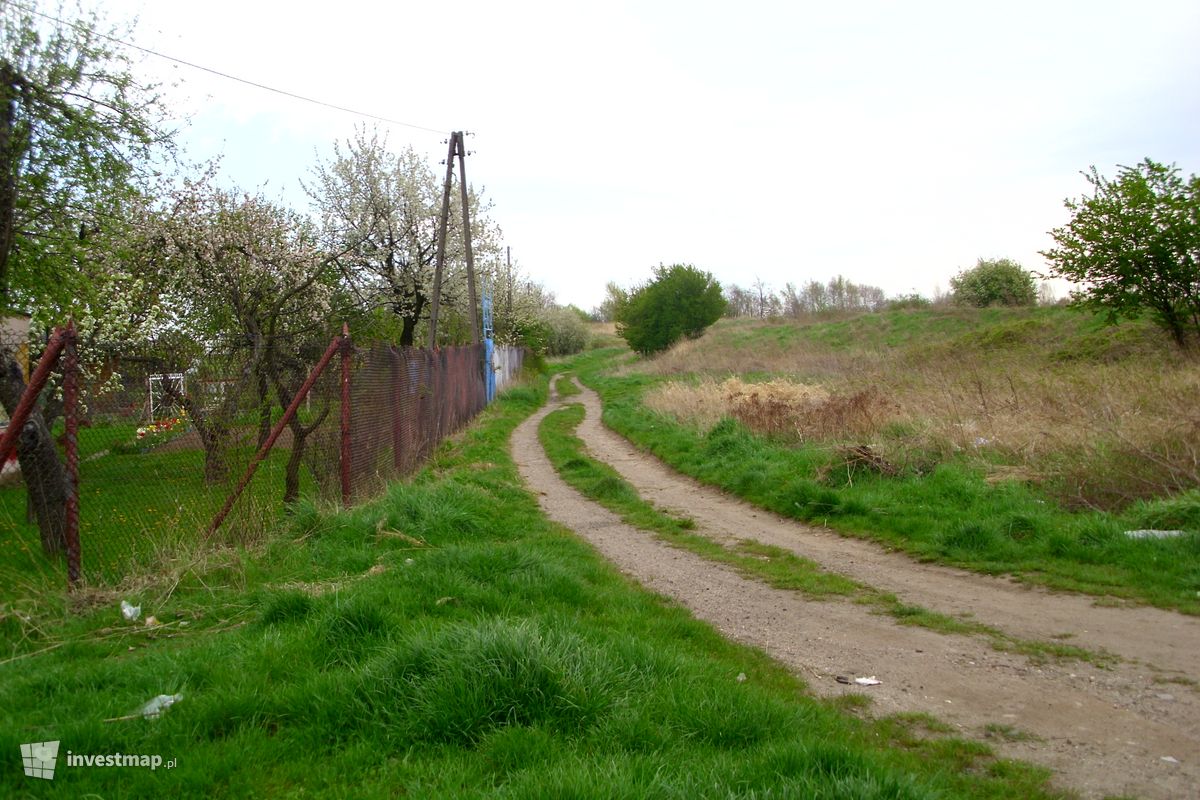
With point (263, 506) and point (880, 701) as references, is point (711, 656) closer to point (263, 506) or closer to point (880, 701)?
point (880, 701)

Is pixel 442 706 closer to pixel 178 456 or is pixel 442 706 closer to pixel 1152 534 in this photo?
pixel 178 456

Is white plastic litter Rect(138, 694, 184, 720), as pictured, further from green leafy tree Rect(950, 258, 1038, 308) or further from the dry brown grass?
green leafy tree Rect(950, 258, 1038, 308)

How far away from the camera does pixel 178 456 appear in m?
6.70

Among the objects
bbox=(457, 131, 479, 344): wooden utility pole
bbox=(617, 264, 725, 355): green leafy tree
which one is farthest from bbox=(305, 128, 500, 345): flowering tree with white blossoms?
bbox=(617, 264, 725, 355): green leafy tree

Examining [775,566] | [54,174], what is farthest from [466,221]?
[775,566]

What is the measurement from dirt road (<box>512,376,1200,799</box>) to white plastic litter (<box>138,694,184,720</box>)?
10.9 ft

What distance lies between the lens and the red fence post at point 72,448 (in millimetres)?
5457

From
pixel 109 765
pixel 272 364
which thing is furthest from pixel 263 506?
pixel 109 765

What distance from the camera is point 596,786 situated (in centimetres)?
280

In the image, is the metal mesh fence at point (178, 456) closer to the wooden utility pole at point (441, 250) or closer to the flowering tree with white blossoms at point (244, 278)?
the flowering tree with white blossoms at point (244, 278)

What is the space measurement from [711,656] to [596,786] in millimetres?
2097

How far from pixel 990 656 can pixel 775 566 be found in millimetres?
2528

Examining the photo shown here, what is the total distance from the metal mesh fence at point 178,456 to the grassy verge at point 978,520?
17.0 feet

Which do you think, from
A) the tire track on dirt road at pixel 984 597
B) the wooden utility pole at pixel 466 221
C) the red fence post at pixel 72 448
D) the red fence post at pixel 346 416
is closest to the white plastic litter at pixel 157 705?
the red fence post at pixel 72 448
